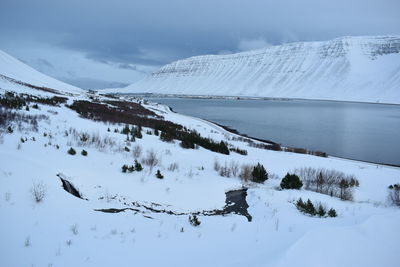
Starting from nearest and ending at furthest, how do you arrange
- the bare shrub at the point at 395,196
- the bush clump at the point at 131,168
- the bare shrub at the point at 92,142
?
the bush clump at the point at 131,168
the bare shrub at the point at 395,196
the bare shrub at the point at 92,142

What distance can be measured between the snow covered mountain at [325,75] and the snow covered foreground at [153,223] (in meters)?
123

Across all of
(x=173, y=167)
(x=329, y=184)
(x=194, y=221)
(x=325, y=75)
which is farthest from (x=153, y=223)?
(x=325, y=75)

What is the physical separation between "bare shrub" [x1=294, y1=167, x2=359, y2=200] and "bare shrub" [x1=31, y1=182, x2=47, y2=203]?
753 cm

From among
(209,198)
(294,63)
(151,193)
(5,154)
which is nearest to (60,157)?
(5,154)

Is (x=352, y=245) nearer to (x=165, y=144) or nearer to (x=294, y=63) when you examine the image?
(x=165, y=144)

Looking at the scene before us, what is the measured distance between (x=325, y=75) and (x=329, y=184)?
164 metres

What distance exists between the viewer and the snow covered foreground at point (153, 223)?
11.1ft

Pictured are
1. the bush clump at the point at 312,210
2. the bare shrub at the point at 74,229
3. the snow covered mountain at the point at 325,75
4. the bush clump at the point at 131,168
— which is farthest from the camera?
the snow covered mountain at the point at 325,75

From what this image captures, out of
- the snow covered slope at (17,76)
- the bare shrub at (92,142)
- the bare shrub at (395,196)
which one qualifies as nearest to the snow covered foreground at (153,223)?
the bare shrub at (395,196)

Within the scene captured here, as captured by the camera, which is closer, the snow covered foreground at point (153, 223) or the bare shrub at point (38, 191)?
the snow covered foreground at point (153, 223)

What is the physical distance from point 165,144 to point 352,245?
8494mm

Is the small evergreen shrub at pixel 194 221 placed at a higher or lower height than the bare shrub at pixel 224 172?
lower

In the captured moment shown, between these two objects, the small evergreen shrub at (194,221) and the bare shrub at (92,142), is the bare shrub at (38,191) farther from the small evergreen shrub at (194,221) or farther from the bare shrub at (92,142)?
the bare shrub at (92,142)

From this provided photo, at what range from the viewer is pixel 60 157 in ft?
22.3
